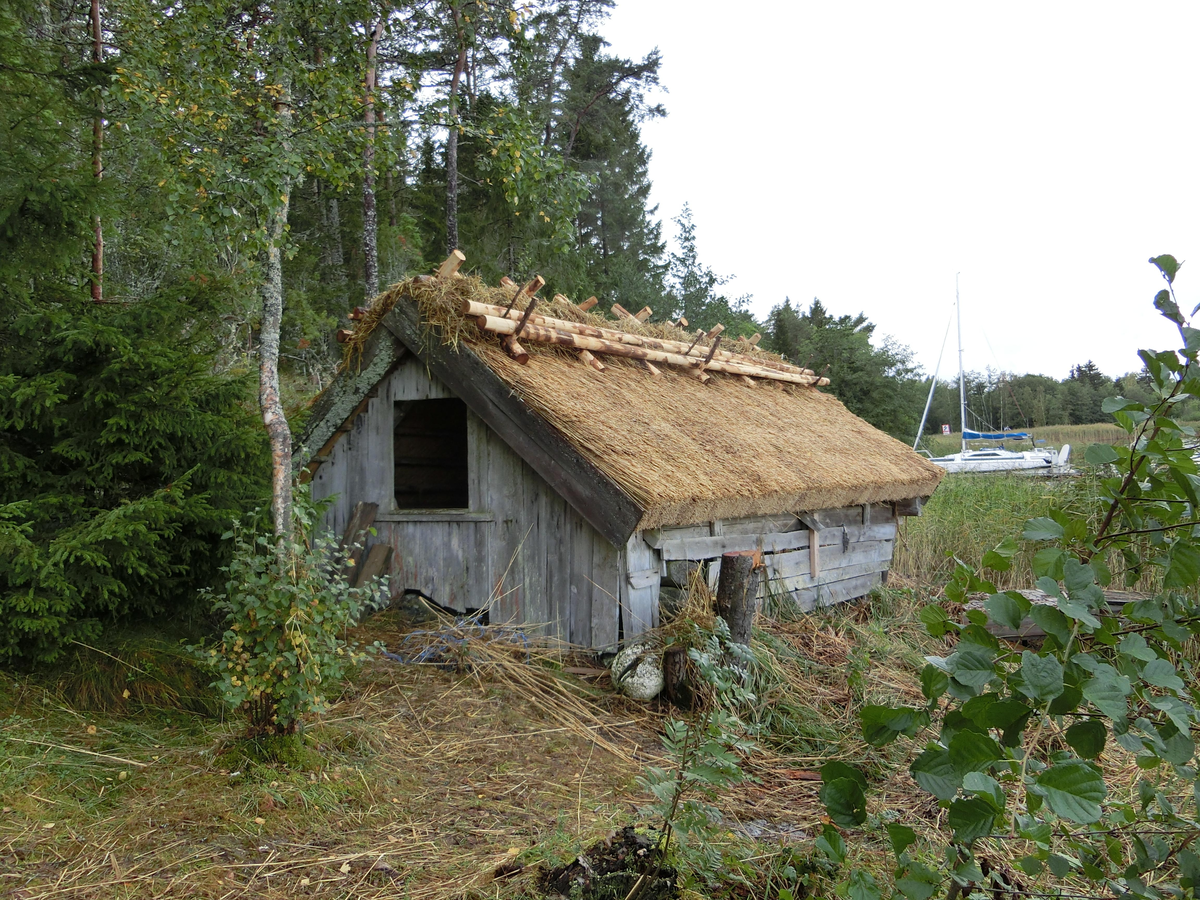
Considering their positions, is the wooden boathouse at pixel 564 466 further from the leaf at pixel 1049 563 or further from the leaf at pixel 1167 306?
the leaf at pixel 1167 306

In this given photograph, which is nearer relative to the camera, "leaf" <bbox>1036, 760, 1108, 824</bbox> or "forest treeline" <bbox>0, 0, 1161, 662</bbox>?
A: "leaf" <bbox>1036, 760, 1108, 824</bbox>

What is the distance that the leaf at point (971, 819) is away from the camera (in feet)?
4.48

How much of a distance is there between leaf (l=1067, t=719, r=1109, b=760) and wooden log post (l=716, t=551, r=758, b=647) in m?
4.13

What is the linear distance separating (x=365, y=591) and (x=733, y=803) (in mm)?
2113

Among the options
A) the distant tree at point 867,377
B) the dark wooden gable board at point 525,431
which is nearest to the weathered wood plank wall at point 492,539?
the dark wooden gable board at point 525,431

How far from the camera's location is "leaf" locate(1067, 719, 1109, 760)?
4.37 ft

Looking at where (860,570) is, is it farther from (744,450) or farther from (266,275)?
(266,275)

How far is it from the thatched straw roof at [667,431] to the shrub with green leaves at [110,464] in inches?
65.0

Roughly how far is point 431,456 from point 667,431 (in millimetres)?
2964

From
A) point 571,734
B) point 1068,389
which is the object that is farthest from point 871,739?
point 1068,389

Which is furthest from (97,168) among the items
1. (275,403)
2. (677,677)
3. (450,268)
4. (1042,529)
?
(1042,529)

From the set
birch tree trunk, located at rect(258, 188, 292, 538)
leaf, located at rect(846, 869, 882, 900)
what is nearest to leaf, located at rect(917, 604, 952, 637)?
leaf, located at rect(846, 869, 882, 900)

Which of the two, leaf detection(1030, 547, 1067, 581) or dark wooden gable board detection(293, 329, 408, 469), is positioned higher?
dark wooden gable board detection(293, 329, 408, 469)

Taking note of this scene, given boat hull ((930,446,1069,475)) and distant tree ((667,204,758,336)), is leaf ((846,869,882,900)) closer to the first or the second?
boat hull ((930,446,1069,475))
